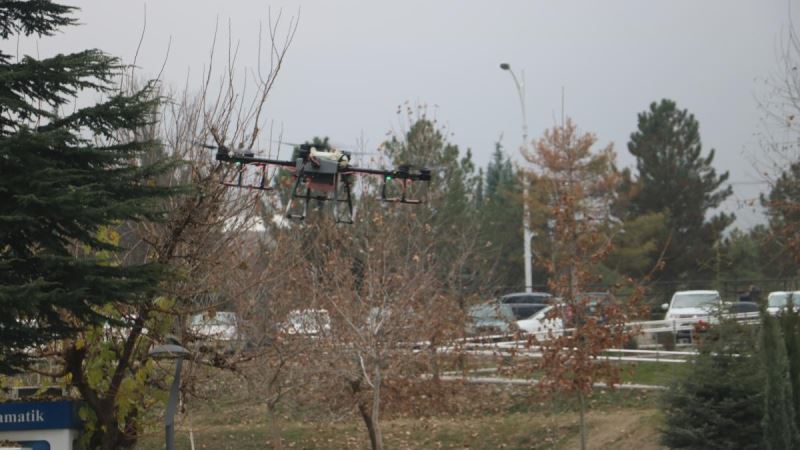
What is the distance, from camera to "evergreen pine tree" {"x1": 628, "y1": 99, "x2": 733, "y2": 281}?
174 feet

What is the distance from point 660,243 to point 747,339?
34.7 metres

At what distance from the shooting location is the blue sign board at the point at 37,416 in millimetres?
12336

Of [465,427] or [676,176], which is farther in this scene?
[676,176]

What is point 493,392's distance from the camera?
27.6m

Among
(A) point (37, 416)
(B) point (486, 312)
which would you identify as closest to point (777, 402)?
(A) point (37, 416)

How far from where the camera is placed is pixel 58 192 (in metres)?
10.5

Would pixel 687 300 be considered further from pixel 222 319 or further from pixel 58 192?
pixel 58 192

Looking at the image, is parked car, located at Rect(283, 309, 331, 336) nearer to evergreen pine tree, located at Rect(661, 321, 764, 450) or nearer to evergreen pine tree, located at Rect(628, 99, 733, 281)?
evergreen pine tree, located at Rect(661, 321, 764, 450)

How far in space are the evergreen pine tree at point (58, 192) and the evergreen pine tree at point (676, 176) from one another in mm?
43762

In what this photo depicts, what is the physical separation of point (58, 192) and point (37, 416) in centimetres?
322

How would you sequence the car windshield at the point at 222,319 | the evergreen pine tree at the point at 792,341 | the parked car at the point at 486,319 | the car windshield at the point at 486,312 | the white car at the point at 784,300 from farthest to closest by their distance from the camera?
the car windshield at the point at 486,312
the parked car at the point at 486,319
the car windshield at the point at 222,319
the white car at the point at 784,300
the evergreen pine tree at the point at 792,341

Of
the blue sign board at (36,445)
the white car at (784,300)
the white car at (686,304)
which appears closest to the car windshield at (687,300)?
the white car at (686,304)

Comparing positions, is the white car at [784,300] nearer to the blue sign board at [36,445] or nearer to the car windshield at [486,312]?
the car windshield at [486,312]

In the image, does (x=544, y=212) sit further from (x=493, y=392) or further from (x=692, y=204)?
(x=493, y=392)
